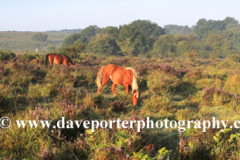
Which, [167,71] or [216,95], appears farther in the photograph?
[167,71]

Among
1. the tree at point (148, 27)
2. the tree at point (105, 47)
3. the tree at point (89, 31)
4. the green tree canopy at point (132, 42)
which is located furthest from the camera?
the tree at point (89, 31)

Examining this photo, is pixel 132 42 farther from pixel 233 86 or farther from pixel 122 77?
pixel 122 77

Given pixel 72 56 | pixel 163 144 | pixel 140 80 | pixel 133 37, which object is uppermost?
pixel 133 37

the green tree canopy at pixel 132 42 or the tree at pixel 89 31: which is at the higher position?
the tree at pixel 89 31

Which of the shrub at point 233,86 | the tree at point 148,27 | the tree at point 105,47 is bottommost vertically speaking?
the shrub at point 233,86

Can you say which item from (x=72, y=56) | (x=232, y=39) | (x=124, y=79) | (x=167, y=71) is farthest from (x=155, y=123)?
(x=232, y=39)

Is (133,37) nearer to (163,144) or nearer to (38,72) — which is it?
(38,72)

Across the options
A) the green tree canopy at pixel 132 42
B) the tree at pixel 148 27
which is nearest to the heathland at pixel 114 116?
the green tree canopy at pixel 132 42

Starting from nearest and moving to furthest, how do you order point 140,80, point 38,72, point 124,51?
point 140,80 < point 38,72 < point 124,51

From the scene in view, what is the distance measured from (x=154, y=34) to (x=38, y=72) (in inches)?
3150

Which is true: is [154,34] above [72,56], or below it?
above

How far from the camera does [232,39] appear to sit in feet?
285

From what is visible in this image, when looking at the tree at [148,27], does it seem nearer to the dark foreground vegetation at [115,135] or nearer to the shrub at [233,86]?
the shrub at [233,86]

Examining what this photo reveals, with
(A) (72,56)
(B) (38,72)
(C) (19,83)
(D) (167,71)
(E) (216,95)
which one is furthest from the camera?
(A) (72,56)
